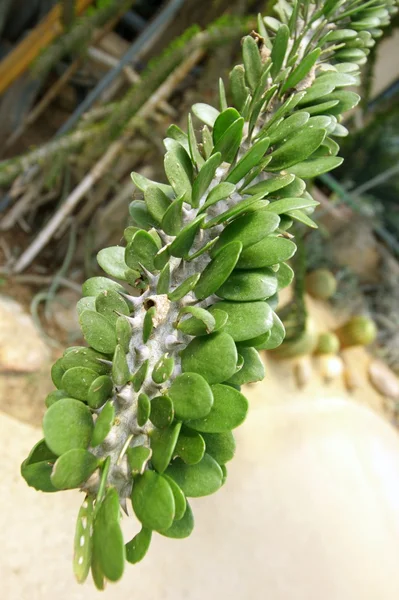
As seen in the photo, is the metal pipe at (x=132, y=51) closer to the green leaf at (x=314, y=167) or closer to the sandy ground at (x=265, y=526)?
the sandy ground at (x=265, y=526)

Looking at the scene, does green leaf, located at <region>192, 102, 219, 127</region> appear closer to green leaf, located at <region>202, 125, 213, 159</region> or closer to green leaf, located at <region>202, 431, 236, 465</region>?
green leaf, located at <region>202, 125, 213, 159</region>

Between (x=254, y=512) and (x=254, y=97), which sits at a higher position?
(x=254, y=97)

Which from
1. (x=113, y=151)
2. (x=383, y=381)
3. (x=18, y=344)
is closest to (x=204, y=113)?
(x=18, y=344)

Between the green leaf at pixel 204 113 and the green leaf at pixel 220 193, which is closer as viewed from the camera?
the green leaf at pixel 220 193

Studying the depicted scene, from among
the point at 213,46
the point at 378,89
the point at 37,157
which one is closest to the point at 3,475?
the point at 37,157

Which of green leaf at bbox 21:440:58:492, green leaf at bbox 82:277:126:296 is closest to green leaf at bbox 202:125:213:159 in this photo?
green leaf at bbox 82:277:126:296

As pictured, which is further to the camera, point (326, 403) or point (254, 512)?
point (326, 403)

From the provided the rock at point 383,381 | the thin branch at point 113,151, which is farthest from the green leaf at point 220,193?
the rock at point 383,381

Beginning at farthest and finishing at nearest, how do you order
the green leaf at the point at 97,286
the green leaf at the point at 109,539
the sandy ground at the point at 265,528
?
the sandy ground at the point at 265,528
the green leaf at the point at 97,286
the green leaf at the point at 109,539

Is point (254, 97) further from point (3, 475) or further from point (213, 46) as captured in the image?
point (213, 46)
